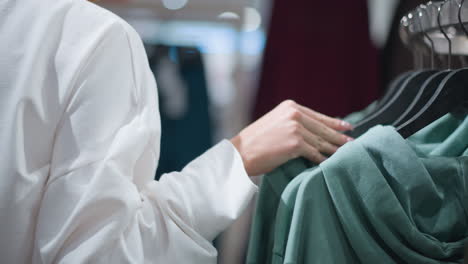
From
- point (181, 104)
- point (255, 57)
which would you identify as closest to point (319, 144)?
point (181, 104)

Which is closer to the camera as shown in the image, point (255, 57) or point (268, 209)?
point (268, 209)

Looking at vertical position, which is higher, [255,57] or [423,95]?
[423,95]

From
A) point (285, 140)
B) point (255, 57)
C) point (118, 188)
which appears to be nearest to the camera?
point (118, 188)

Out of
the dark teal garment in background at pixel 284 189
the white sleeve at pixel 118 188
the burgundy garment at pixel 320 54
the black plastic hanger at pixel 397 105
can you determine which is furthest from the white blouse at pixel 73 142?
the burgundy garment at pixel 320 54

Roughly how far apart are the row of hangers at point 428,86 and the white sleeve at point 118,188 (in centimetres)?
26

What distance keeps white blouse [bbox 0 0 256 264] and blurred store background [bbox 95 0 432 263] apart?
0.79 m

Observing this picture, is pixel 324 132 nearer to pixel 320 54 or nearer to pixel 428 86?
pixel 428 86

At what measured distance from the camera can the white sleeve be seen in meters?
0.55

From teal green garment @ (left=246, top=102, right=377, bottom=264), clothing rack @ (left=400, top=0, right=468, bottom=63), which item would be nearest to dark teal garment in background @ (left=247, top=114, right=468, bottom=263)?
teal green garment @ (left=246, top=102, right=377, bottom=264)

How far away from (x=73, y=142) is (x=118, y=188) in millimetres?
76

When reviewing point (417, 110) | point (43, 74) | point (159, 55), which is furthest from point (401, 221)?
point (159, 55)

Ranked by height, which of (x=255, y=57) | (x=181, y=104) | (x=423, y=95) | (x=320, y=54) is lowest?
(x=181, y=104)

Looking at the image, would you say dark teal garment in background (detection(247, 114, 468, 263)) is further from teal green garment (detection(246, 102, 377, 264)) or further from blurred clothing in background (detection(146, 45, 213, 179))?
blurred clothing in background (detection(146, 45, 213, 179))

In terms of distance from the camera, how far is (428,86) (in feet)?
2.29
